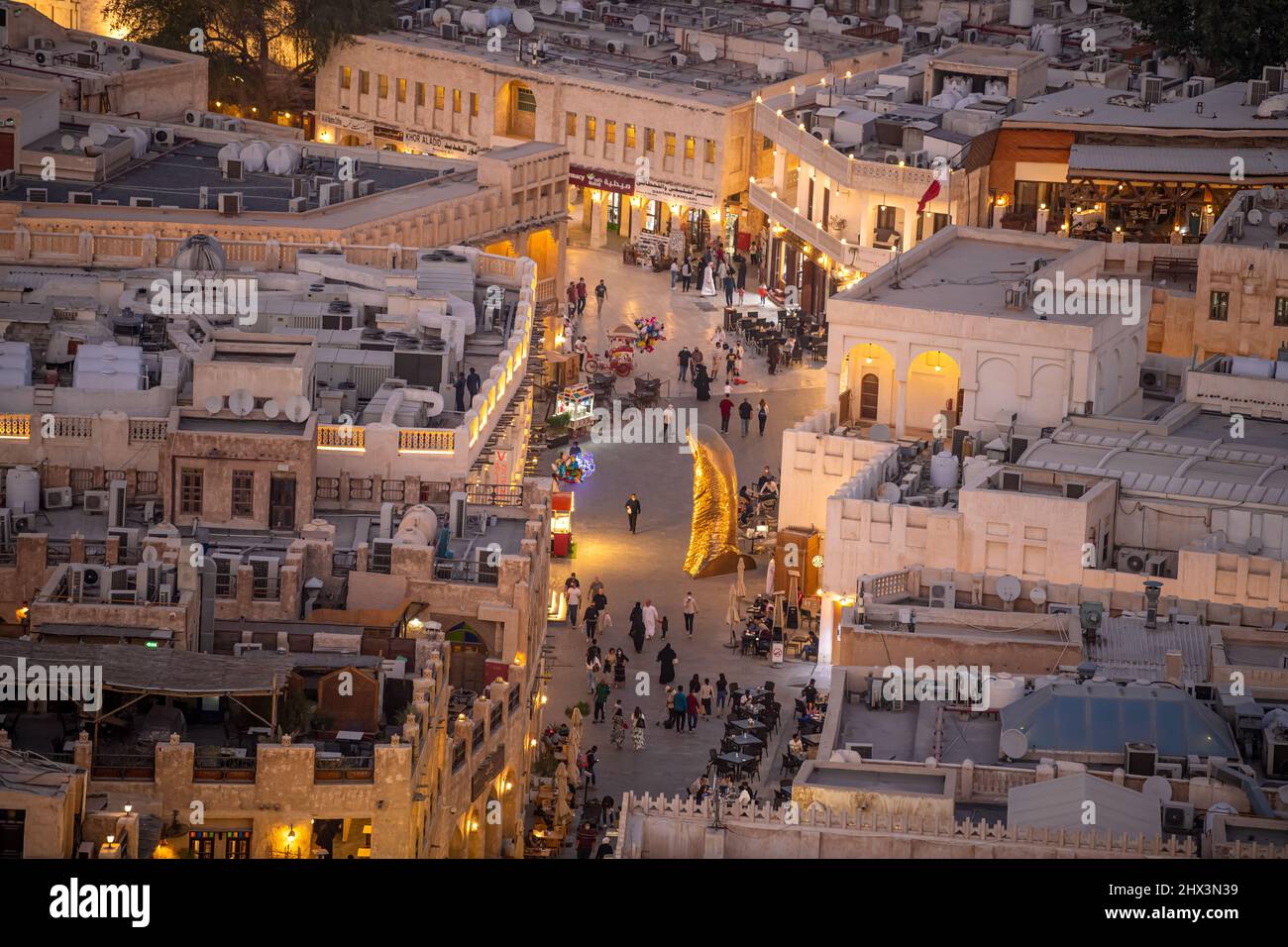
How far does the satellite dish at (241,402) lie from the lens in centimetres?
7456

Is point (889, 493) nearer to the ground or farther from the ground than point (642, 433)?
farther from the ground

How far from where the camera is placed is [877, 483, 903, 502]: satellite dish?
82562 millimetres

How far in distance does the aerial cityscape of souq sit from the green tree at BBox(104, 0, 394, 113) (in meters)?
0.25

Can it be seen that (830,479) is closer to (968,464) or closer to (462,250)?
(968,464)

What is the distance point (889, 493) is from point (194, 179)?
116 feet

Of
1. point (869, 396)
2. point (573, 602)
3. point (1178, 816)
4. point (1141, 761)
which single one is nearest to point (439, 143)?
point (869, 396)

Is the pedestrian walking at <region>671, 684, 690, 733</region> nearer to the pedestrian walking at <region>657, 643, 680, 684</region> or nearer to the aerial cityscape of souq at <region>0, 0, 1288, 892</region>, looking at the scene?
the aerial cityscape of souq at <region>0, 0, 1288, 892</region>

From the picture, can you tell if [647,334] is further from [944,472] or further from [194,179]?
[944,472]

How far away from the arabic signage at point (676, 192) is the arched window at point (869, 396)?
34060 millimetres

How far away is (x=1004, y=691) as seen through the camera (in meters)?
64.5

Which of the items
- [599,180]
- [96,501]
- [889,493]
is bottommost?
[889,493]

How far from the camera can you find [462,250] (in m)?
98.4

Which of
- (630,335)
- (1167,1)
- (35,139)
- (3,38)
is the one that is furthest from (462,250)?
(1167,1)

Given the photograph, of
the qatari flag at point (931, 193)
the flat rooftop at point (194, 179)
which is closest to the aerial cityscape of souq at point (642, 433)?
the flat rooftop at point (194, 179)
